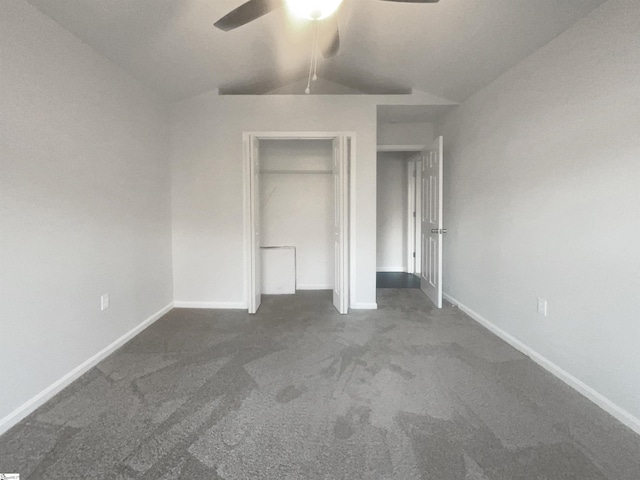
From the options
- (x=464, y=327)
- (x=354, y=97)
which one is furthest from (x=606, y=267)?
(x=354, y=97)

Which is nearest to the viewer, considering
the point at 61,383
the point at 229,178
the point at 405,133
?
the point at 61,383

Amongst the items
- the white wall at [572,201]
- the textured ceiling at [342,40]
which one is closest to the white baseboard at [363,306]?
the white wall at [572,201]

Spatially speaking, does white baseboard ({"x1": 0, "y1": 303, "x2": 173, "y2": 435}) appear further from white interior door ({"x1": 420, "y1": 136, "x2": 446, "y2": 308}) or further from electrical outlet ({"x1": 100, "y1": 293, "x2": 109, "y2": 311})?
white interior door ({"x1": 420, "y1": 136, "x2": 446, "y2": 308})

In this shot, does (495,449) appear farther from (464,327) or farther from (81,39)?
(81,39)

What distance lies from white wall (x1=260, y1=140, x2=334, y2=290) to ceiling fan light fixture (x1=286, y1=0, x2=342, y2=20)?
111 inches

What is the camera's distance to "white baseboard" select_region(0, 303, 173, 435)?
1699 millimetres

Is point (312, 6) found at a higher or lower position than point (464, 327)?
higher

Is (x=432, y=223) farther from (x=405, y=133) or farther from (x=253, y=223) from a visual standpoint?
(x=253, y=223)

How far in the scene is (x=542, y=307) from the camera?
2.37 metres

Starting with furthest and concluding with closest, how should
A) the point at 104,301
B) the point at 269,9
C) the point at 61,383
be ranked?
the point at 104,301 → the point at 61,383 → the point at 269,9

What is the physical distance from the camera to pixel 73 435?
1617 mm

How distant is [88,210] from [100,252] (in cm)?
35

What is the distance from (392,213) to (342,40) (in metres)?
3.51

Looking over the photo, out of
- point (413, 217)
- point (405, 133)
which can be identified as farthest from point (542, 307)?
point (413, 217)
